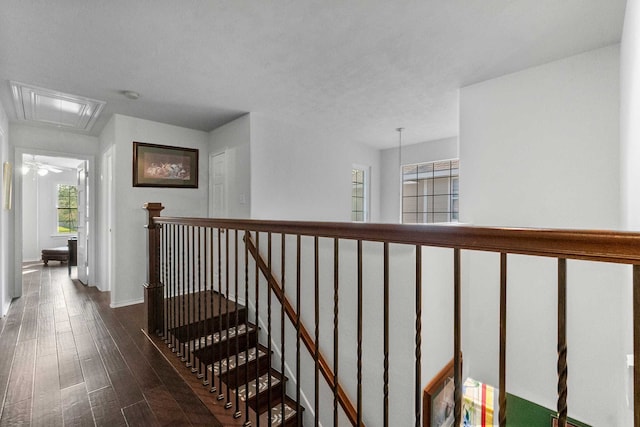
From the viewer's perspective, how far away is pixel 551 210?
247 cm

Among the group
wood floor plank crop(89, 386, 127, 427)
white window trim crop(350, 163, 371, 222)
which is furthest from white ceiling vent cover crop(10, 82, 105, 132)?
white window trim crop(350, 163, 371, 222)

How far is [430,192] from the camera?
5434 mm

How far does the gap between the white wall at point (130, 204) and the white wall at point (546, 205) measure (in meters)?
3.59

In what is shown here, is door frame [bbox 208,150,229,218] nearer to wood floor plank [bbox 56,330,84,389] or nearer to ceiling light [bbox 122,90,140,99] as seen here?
ceiling light [bbox 122,90,140,99]

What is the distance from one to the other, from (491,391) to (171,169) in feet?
15.2

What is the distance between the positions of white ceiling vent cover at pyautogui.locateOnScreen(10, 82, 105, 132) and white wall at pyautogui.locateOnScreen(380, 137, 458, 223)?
4.42m

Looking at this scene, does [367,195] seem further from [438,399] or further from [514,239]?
[514,239]

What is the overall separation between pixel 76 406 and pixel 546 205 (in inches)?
139

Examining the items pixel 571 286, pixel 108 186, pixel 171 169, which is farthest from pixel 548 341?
pixel 108 186

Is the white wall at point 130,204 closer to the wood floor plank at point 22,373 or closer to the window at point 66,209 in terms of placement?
the wood floor plank at point 22,373

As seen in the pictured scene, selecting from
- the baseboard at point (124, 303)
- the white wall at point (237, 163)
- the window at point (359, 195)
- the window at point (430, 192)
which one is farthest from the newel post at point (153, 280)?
the window at point (430, 192)

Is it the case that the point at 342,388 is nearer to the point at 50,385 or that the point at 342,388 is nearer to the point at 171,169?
the point at 50,385

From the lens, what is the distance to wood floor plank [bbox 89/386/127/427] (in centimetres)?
163

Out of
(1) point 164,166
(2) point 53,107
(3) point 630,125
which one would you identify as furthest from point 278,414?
(2) point 53,107
